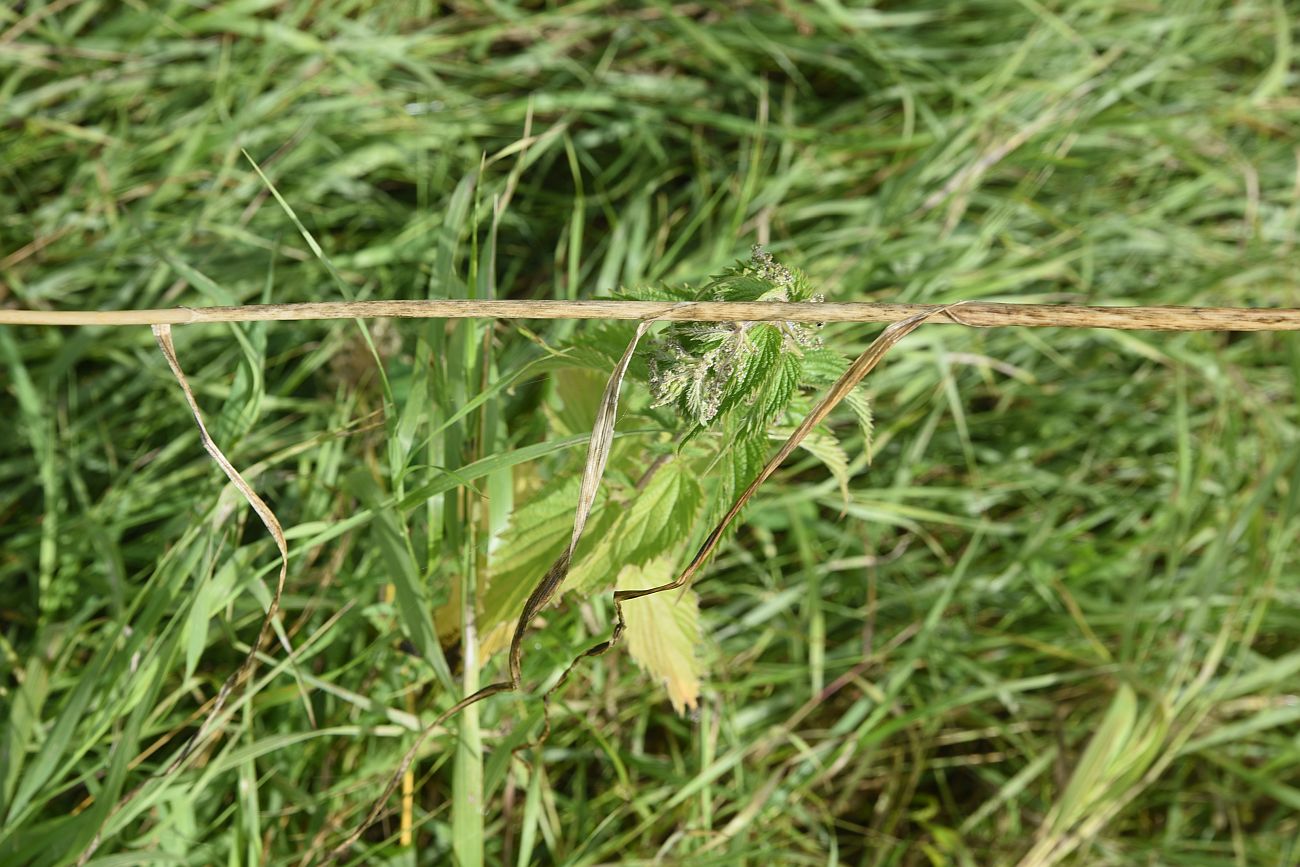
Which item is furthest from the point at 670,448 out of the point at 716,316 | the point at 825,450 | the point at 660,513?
the point at 716,316

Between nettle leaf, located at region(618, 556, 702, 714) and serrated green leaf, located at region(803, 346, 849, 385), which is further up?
serrated green leaf, located at region(803, 346, 849, 385)

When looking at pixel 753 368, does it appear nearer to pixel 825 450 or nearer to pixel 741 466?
pixel 741 466

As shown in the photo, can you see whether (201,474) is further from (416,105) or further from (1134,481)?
(1134,481)

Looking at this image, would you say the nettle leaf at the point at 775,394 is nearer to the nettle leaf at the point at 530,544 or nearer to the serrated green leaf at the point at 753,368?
the serrated green leaf at the point at 753,368

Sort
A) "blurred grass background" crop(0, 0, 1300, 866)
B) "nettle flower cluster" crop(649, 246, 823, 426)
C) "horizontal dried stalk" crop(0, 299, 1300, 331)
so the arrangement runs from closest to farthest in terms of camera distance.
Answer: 1. "horizontal dried stalk" crop(0, 299, 1300, 331)
2. "nettle flower cluster" crop(649, 246, 823, 426)
3. "blurred grass background" crop(0, 0, 1300, 866)

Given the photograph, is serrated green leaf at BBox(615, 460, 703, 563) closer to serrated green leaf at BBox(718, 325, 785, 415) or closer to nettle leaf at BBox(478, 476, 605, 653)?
nettle leaf at BBox(478, 476, 605, 653)

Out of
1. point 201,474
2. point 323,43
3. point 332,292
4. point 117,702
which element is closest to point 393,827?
point 117,702

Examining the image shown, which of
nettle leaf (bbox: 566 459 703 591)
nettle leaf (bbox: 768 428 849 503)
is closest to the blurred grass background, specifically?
nettle leaf (bbox: 566 459 703 591)
